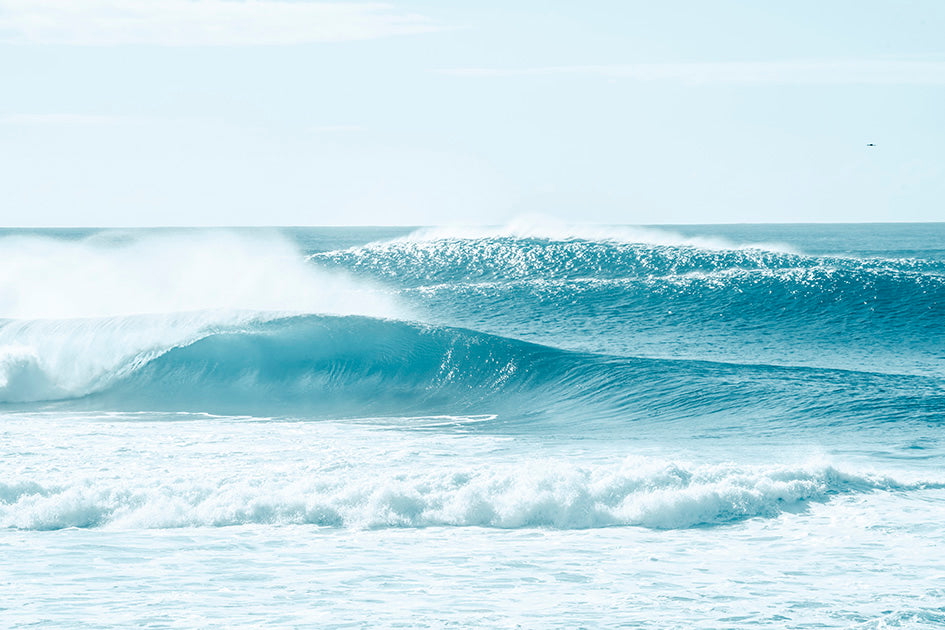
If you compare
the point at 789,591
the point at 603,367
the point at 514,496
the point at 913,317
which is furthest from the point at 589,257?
the point at 789,591

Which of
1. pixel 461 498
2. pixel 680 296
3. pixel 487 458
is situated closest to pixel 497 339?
pixel 487 458

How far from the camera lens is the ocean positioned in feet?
19.3

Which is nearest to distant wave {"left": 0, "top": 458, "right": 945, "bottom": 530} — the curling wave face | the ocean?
the ocean

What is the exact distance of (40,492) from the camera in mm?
7992

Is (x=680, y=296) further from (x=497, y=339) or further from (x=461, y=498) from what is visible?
(x=461, y=498)

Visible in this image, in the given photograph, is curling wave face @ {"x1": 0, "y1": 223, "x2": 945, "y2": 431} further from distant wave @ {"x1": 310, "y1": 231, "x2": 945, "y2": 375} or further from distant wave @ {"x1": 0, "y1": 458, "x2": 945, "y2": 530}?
distant wave @ {"x1": 0, "y1": 458, "x2": 945, "y2": 530}

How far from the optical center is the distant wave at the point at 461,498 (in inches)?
296

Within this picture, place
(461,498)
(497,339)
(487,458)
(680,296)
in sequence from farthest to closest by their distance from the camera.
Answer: (680,296) < (497,339) < (487,458) < (461,498)

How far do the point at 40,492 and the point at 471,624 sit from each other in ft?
14.6

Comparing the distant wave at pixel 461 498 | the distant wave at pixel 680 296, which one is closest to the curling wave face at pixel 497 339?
the distant wave at pixel 680 296

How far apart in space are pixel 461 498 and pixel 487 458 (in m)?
1.84

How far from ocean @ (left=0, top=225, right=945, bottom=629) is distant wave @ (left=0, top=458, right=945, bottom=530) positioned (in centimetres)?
2

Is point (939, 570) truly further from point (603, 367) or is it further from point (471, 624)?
point (603, 367)

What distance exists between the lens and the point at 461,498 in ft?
25.5
